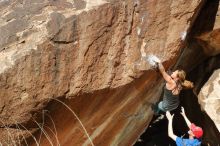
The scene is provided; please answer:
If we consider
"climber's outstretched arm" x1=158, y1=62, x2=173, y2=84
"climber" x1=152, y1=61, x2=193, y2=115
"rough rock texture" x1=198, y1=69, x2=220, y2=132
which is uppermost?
"climber's outstretched arm" x1=158, y1=62, x2=173, y2=84

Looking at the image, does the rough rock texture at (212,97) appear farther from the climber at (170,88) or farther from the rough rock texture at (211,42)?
the climber at (170,88)

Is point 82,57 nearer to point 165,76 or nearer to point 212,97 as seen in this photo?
point 165,76

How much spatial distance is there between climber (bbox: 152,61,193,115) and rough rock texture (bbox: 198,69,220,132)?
42 centimetres

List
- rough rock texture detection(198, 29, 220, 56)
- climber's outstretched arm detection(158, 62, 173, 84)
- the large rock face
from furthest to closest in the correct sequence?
rough rock texture detection(198, 29, 220, 56)
climber's outstretched arm detection(158, 62, 173, 84)
the large rock face

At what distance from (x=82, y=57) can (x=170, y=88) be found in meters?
1.15

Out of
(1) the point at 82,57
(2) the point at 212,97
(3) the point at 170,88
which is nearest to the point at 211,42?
(2) the point at 212,97

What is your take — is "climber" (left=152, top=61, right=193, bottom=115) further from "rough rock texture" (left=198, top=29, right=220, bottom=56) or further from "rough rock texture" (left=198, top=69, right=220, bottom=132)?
"rough rock texture" (left=198, top=29, right=220, bottom=56)

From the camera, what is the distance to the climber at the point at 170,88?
6.09m

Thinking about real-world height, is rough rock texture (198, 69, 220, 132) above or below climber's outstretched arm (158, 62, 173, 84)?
below

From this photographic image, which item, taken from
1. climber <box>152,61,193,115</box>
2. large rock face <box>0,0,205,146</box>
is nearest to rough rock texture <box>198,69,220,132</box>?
climber <box>152,61,193,115</box>

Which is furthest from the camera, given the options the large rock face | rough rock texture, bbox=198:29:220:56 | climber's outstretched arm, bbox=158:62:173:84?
rough rock texture, bbox=198:29:220:56

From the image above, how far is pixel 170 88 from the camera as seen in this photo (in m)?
6.16

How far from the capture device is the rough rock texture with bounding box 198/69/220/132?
667 centimetres

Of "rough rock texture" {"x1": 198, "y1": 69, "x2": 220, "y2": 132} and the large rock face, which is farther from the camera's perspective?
"rough rock texture" {"x1": 198, "y1": 69, "x2": 220, "y2": 132}
